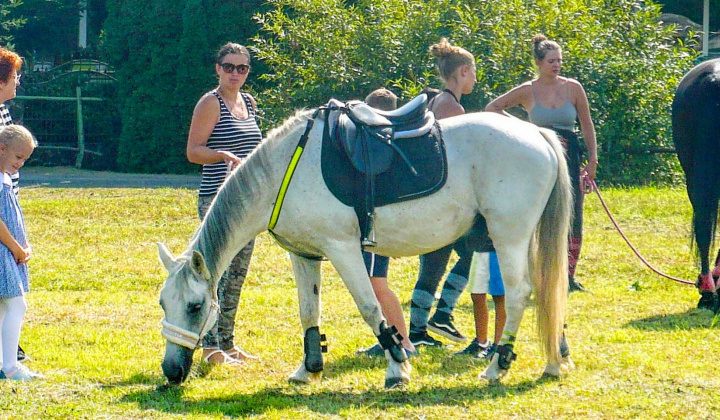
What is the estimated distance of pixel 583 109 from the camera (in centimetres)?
764

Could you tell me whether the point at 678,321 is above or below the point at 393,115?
below

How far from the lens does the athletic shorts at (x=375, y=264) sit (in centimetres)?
625

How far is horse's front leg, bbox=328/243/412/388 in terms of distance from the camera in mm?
5215

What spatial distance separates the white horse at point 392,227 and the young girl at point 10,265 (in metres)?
0.90

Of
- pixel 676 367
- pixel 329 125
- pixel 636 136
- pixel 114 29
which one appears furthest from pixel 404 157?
pixel 114 29

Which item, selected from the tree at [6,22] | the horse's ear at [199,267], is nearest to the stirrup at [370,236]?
the horse's ear at [199,267]

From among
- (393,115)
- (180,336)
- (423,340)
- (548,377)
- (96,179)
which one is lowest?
(96,179)

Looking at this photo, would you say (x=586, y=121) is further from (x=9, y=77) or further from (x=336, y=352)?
(x=9, y=77)

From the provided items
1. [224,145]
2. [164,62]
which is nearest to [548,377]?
[224,145]

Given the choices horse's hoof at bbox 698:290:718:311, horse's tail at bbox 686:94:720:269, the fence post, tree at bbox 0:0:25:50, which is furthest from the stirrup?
tree at bbox 0:0:25:50

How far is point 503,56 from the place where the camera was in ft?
46.9

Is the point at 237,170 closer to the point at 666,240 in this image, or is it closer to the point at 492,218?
the point at 492,218

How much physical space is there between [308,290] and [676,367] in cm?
205

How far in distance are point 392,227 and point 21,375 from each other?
2.14 m
